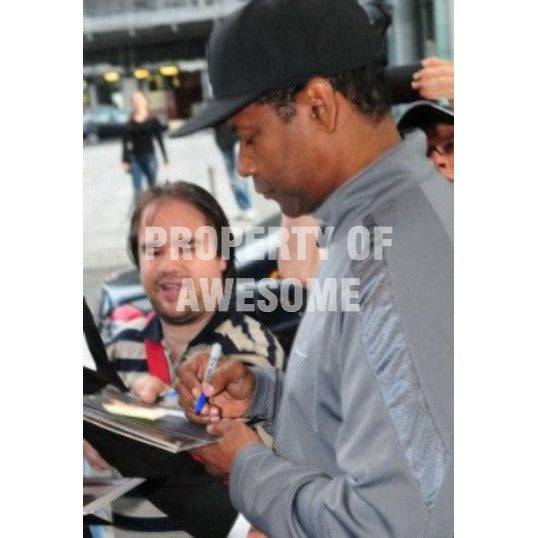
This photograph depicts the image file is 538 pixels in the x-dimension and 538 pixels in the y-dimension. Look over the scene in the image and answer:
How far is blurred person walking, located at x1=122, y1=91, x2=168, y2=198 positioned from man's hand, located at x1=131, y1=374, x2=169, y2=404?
0.90ft

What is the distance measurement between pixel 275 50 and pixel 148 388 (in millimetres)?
570

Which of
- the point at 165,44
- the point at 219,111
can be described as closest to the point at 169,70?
the point at 165,44

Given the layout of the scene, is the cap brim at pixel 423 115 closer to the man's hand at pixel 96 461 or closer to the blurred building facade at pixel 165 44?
the blurred building facade at pixel 165 44

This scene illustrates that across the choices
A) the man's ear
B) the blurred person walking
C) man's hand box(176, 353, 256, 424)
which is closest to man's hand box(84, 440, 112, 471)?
man's hand box(176, 353, 256, 424)

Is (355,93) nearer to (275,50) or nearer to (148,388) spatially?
(275,50)

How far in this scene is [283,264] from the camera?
1.35m

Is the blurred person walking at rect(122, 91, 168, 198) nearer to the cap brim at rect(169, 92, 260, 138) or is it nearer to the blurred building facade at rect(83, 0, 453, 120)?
the blurred building facade at rect(83, 0, 453, 120)

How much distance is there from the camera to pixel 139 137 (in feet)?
4.27

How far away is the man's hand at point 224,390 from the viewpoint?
45.8 inches

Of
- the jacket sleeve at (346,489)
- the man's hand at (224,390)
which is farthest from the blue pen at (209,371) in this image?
the jacket sleeve at (346,489)

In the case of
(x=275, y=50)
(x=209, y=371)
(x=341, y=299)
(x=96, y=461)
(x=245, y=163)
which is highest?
(x=275, y=50)

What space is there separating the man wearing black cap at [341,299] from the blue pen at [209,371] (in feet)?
0.37
